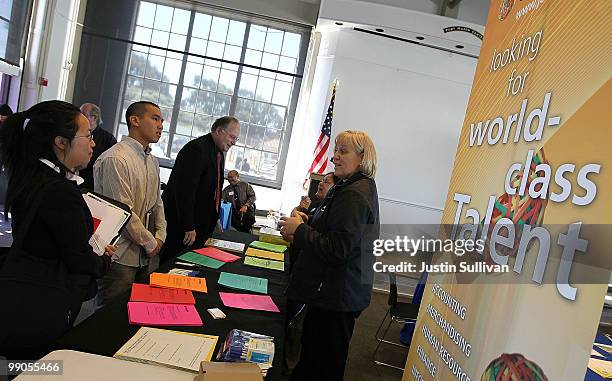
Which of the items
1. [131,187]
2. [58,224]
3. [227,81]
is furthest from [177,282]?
[227,81]

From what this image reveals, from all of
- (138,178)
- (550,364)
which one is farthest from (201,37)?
(550,364)

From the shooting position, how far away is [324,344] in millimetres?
2104

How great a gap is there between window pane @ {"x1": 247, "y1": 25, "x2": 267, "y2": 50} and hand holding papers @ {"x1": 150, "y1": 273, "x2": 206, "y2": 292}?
640 cm

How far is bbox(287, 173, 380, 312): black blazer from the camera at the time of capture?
6.36ft

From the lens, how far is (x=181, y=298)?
6.26 ft

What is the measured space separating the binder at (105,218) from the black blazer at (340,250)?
0.70m

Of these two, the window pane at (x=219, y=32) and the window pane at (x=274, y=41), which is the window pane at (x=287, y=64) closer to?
the window pane at (x=274, y=41)

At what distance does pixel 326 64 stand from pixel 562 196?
7034mm

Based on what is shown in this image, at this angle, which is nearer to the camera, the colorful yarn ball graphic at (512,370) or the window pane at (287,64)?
the colorful yarn ball graphic at (512,370)

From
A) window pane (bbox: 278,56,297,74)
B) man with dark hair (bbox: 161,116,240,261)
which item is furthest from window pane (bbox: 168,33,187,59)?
man with dark hair (bbox: 161,116,240,261)

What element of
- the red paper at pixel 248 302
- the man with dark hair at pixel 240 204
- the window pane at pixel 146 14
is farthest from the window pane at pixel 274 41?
the red paper at pixel 248 302

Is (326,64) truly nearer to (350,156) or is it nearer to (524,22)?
(350,156)

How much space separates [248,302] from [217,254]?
0.85 metres

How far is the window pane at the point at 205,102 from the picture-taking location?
8000 mm
